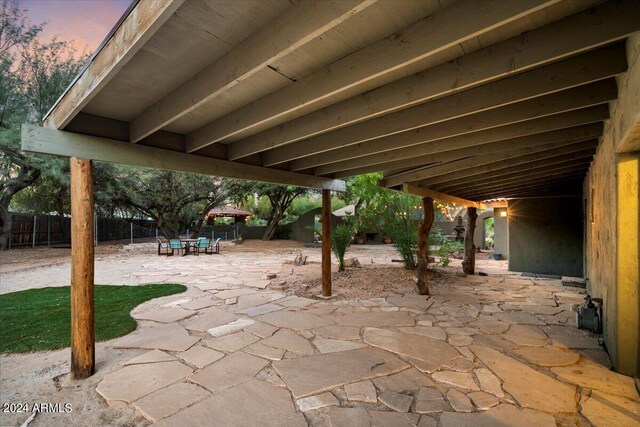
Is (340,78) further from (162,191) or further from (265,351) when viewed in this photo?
(162,191)

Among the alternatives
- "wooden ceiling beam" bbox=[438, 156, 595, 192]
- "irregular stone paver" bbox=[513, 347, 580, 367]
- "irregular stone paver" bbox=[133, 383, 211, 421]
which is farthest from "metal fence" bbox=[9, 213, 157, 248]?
"irregular stone paver" bbox=[513, 347, 580, 367]

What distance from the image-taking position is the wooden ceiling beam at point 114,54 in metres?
1.55

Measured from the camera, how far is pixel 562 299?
5.66 meters

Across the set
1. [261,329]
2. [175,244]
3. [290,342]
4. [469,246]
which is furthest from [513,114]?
[175,244]

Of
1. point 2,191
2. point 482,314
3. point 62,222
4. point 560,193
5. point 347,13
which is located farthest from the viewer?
point 62,222

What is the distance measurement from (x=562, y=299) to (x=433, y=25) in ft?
20.6

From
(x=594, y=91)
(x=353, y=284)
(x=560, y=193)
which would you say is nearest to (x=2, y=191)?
(x=353, y=284)

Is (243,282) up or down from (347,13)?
down

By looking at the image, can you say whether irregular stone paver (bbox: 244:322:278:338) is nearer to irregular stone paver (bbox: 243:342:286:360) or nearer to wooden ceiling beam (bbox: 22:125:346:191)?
irregular stone paver (bbox: 243:342:286:360)

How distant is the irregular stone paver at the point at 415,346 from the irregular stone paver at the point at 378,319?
0.28m

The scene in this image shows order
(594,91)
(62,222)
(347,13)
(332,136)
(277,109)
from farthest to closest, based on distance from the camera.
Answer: (62,222) → (332,136) → (277,109) → (594,91) → (347,13)

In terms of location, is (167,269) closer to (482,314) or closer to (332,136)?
(332,136)

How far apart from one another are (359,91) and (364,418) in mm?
2645

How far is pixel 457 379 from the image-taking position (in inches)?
105
